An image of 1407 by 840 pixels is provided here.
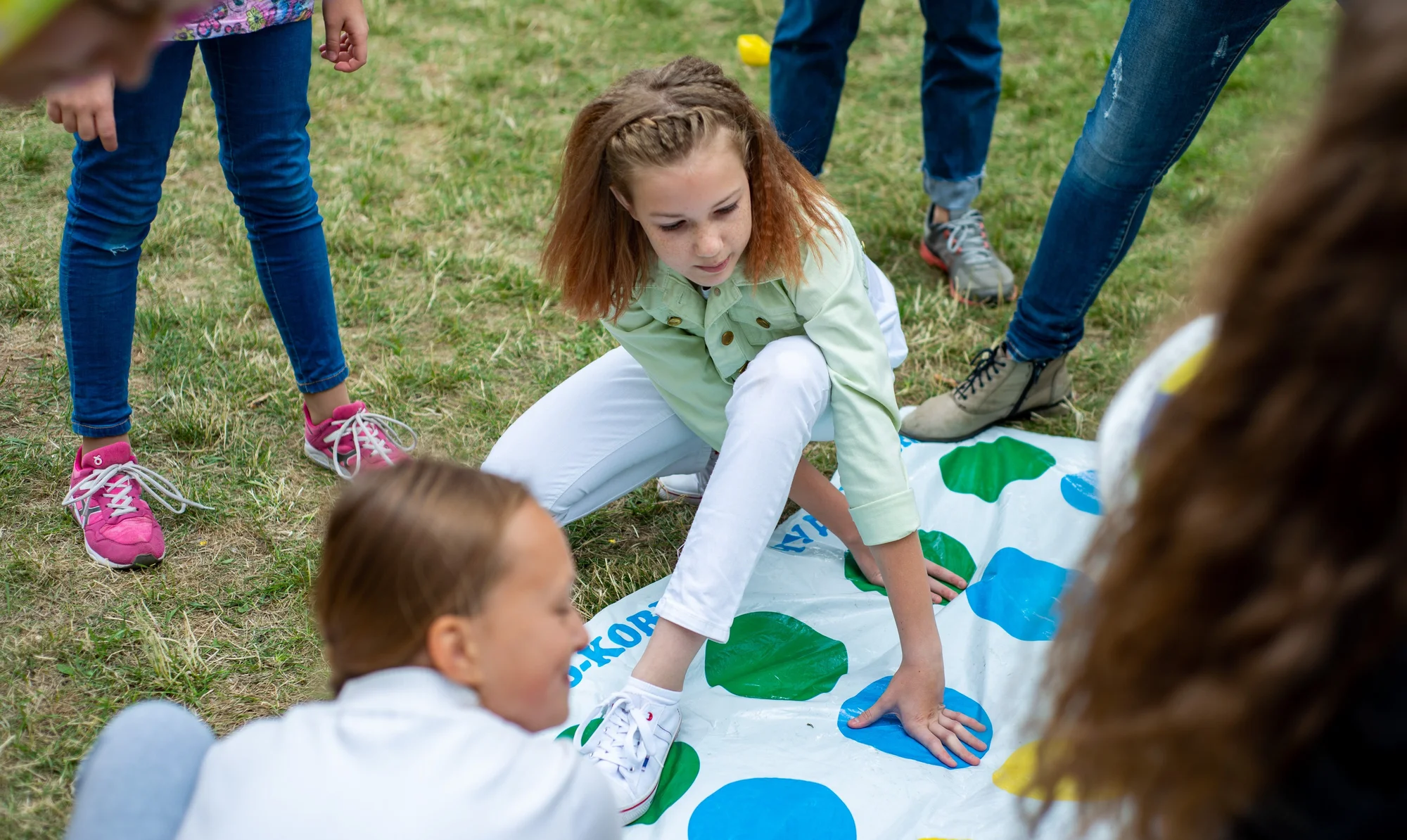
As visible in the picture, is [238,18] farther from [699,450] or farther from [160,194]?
[699,450]

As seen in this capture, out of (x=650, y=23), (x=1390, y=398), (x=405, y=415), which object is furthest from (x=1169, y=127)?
(x=650, y=23)

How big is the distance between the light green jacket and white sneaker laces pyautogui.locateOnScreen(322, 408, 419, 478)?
58 cm

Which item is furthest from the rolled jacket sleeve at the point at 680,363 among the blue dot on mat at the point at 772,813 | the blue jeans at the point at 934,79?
the blue jeans at the point at 934,79

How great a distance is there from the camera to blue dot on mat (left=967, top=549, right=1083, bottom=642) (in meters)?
1.80

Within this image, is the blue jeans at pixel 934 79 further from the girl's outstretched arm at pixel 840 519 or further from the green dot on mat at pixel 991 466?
the girl's outstretched arm at pixel 840 519

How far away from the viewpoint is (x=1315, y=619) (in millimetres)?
700

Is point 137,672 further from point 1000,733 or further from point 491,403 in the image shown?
point 1000,733

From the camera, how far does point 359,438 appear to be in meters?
2.12

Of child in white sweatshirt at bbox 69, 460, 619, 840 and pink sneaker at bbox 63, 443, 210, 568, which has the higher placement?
child in white sweatshirt at bbox 69, 460, 619, 840

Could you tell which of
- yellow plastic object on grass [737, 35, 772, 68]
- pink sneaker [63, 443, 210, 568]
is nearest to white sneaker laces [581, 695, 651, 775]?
pink sneaker [63, 443, 210, 568]

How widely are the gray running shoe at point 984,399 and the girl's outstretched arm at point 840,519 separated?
1.26 feet

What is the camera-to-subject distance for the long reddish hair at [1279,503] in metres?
0.67

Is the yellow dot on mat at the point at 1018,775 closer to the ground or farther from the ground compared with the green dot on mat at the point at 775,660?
farther from the ground

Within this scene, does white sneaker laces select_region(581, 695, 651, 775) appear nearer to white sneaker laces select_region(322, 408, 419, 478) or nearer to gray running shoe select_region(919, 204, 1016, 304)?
white sneaker laces select_region(322, 408, 419, 478)
